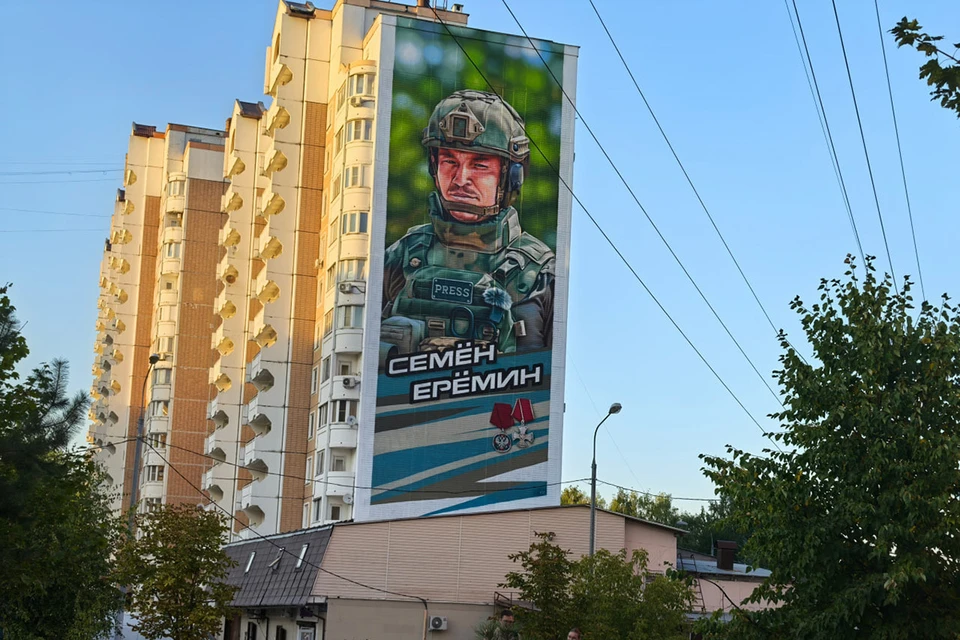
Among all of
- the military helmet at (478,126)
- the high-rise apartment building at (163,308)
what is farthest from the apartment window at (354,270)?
the high-rise apartment building at (163,308)

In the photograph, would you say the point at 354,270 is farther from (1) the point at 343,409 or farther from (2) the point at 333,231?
(1) the point at 343,409

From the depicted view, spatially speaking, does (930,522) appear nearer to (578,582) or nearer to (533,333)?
(578,582)

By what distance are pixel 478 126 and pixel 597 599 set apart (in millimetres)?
33485

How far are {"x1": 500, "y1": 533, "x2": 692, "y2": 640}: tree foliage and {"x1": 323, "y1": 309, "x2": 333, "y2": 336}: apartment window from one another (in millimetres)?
27193

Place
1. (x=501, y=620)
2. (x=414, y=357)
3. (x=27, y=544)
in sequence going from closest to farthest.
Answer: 1. (x=27, y=544)
2. (x=501, y=620)
3. (x=414, y=357)

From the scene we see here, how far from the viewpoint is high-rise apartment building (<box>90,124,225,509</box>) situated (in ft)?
325

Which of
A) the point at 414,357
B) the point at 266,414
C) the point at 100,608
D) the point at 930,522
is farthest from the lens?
the point at 266,414

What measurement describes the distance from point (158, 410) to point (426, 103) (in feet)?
144

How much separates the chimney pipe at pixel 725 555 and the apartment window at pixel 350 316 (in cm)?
2021

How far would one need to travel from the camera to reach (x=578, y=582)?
41438 mm

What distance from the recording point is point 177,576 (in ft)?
122

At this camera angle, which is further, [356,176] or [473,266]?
[356,176]

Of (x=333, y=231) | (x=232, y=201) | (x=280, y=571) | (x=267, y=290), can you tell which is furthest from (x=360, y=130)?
(x=280, y=571)

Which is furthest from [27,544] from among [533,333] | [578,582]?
[533,333]
